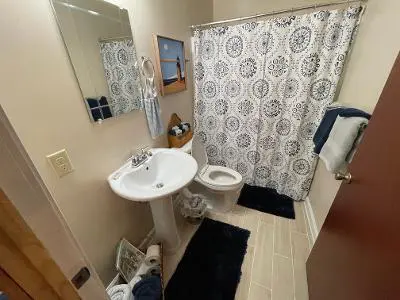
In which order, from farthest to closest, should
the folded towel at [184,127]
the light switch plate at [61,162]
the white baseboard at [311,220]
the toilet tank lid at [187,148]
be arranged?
the folded towel at [184,127]
the toilet tank lid at [187,148]
the white baseboard at [311,220]
the light switch plate at [61,162]

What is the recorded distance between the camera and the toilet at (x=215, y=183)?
1.78 meters

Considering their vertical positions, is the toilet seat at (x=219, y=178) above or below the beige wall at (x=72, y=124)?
below

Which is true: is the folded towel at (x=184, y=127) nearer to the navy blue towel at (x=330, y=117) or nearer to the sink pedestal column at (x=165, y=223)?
the sink pedestal column at (x=165, y=223)

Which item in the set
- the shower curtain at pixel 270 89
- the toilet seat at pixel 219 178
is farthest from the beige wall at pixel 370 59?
the toilet seat at pixel 219 178

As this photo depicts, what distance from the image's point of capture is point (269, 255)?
1490 mm

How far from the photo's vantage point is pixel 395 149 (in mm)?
598

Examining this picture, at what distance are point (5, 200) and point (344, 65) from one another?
2.06 m

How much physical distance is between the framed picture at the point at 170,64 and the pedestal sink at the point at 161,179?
23.2 inches

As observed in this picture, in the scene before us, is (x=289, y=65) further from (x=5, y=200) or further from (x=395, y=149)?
(x=5, y=200)

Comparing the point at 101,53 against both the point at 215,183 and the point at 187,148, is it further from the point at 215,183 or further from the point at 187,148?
the point at 215,183

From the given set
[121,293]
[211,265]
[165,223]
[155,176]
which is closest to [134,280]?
[121,293]

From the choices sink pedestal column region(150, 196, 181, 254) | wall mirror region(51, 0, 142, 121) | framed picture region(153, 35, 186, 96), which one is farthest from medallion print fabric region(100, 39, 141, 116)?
sink pedestal column region(150, 196, 181, 254)

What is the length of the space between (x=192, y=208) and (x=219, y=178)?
0.47 metres

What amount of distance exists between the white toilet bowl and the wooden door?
1443 millimetres
